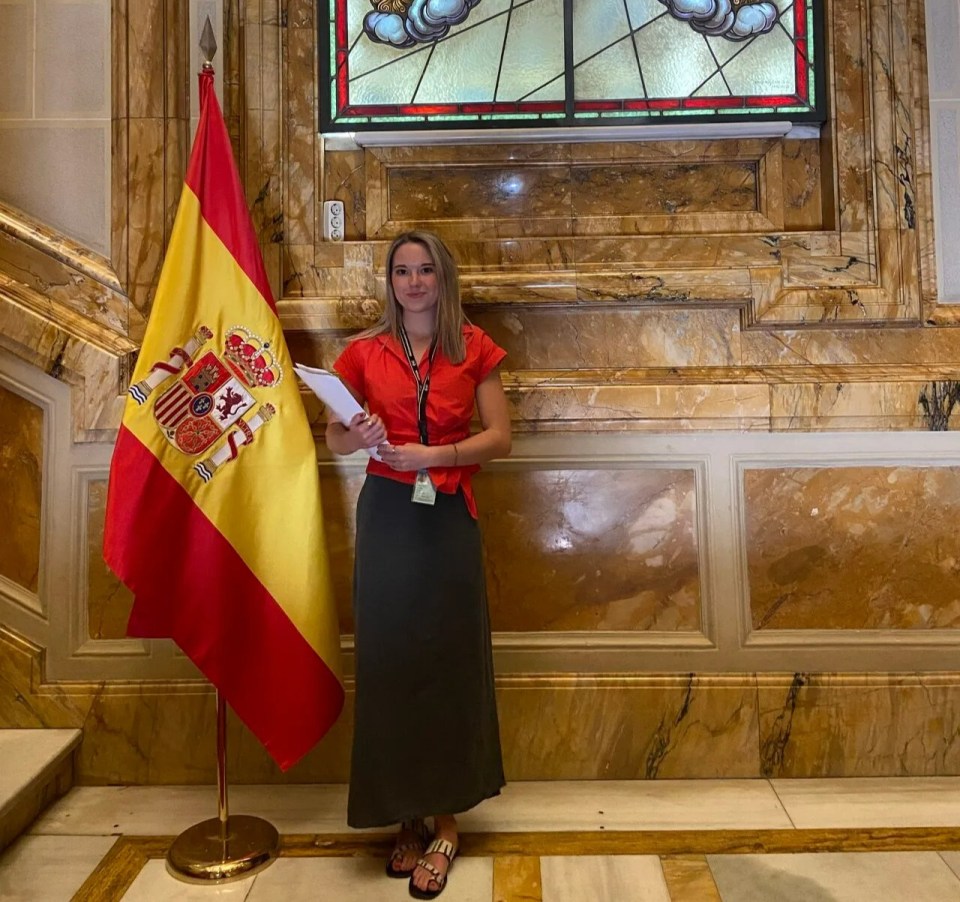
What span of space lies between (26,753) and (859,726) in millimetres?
2829

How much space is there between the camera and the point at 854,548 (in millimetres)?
2881

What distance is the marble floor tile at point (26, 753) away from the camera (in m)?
2.42

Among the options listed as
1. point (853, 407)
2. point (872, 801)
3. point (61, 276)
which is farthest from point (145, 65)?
point (872, 801)

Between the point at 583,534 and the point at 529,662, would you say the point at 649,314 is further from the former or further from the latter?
the point at 529,662

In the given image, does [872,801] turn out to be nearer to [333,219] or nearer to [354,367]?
[354,367]

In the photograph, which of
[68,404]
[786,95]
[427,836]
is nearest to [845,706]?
[427,836]

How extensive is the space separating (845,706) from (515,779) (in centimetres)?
119

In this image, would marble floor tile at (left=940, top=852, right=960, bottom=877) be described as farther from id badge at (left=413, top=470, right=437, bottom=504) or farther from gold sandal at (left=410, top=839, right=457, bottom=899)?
id badge at (left=413, top=470, right=437, bottom=504)

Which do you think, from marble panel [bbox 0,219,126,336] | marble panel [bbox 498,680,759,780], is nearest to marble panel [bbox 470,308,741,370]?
marble panel [bbox 498,680,759,780]

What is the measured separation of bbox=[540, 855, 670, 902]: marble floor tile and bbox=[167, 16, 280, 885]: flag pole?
2.69 feet

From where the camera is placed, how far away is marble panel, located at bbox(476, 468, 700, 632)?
9.52 feet

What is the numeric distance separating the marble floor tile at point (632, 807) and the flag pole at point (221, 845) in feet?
2.00

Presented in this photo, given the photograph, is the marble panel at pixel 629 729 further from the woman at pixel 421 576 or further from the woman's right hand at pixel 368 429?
the woman's right hand at pixel 368 429

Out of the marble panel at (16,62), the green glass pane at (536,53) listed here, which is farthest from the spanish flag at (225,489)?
the green glass pane at (536,53)
